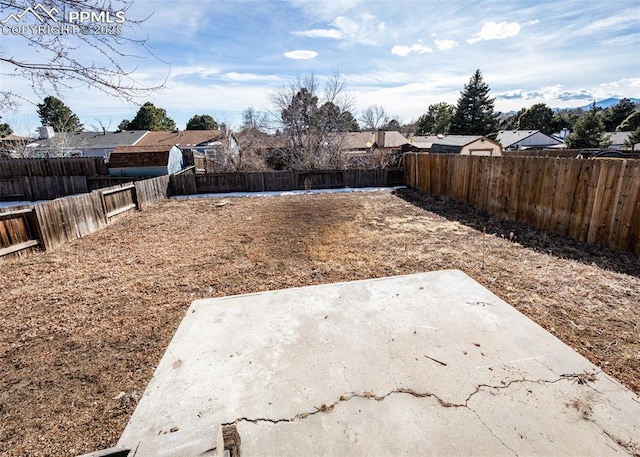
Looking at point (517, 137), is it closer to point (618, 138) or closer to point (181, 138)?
point (618, 138)

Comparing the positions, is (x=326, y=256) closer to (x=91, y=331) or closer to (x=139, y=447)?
(x=91, y=331)

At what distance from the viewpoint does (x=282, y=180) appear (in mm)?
14883

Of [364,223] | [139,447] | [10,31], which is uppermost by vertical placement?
[10,31]

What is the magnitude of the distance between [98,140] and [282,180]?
→ 23.8 metres

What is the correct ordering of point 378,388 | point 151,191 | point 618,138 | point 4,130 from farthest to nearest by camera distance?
point 618,138 → point 4,130 → point 151,191 → point 378,388

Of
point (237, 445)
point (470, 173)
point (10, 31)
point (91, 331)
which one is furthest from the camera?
point (470, 173)

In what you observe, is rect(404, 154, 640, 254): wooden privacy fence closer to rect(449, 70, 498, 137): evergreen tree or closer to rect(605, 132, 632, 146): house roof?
rect(449, 70, 498, 137): evergreen tree

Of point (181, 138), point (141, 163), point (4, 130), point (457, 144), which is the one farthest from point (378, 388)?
point (181, 138)

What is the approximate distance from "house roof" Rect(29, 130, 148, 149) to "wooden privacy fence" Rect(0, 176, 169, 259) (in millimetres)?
22634

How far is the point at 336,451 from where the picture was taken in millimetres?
1904

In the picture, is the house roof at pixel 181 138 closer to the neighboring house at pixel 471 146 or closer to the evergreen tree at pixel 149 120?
the evergreen tree at pixel 149 120

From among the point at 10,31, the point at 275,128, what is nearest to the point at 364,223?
the point at 10,31

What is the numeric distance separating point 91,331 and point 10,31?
310 centimetres

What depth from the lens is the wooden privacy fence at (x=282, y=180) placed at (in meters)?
14.3
